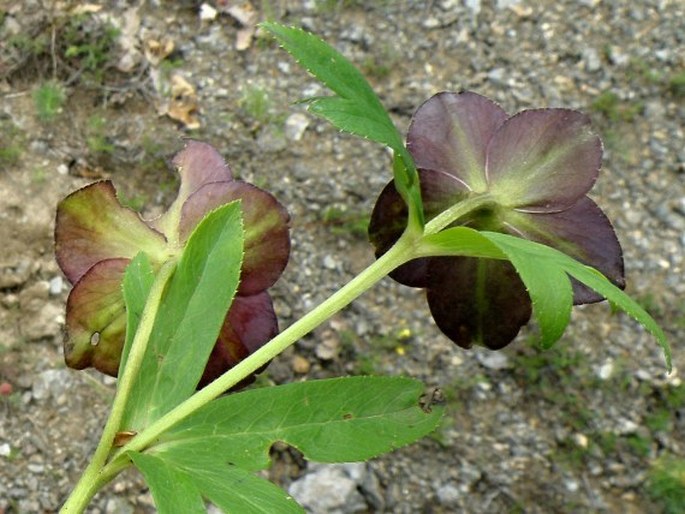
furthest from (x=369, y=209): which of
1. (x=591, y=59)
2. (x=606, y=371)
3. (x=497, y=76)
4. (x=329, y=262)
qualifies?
(x=591, y=59)

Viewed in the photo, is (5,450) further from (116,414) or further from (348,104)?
(348,104)

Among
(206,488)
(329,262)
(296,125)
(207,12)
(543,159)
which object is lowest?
(329,262)

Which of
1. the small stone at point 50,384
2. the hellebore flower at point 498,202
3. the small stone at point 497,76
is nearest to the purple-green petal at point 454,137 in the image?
the hellebore flower at point 498,202

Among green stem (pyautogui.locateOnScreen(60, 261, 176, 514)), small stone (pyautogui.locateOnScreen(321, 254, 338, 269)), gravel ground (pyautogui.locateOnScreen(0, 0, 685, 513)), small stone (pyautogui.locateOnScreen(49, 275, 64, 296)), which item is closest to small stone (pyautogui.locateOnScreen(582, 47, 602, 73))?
gravel ground (pyautogui.locateOnScreen(0, 0, 685, 513))

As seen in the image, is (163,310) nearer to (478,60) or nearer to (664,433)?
(664,433)

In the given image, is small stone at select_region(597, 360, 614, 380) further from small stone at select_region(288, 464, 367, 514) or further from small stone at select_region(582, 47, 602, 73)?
small stone at select_region(582, 47, 602, 73)
